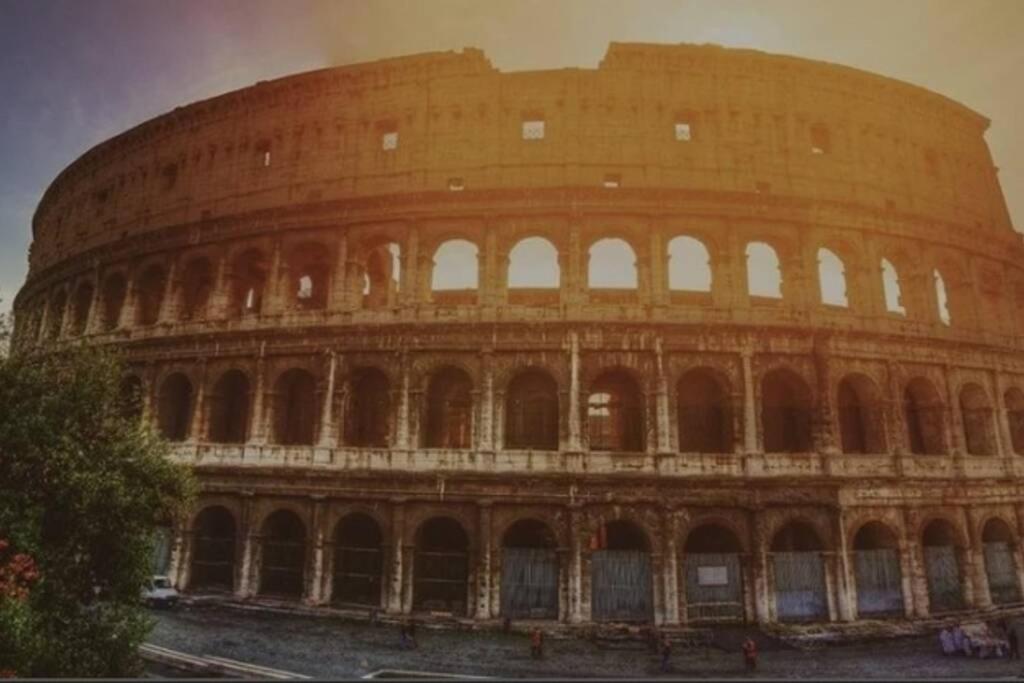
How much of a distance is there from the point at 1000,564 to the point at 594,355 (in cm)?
1530

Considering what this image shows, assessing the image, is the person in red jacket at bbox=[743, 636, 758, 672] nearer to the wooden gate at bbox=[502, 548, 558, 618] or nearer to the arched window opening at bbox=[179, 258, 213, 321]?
the wooden gate at bbox=[502, 548, 558, 618]

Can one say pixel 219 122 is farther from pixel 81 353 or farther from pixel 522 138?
pixel 81 353

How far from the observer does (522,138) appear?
21.1 meters

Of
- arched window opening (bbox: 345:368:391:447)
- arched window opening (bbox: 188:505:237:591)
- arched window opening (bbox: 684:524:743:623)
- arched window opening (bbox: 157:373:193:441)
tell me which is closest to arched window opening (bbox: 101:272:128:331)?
arched window opening (bbox: 157:373:193:441)

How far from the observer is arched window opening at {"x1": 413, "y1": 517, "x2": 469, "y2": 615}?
18172mm

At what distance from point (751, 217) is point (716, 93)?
15.8 ft

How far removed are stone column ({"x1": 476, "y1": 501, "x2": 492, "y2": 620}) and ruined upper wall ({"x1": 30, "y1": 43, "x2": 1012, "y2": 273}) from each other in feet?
34.9

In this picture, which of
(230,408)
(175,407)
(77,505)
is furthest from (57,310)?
(77,505)

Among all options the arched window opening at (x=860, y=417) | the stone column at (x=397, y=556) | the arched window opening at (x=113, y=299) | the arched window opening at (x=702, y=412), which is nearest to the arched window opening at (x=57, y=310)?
the arched window opening at (x=113, y=299)

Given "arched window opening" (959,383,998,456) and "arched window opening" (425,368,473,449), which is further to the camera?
"arched window opening" (959,383,998,456)

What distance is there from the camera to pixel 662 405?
18.4 metres

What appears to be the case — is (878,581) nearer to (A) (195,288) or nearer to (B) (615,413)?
(B) (615,413)

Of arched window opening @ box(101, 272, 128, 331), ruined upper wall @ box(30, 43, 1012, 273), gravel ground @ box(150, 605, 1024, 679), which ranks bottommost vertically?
gravel ground @ box(150, 605, 1024, 679)

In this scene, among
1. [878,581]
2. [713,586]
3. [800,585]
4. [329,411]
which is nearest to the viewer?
[713,586]
